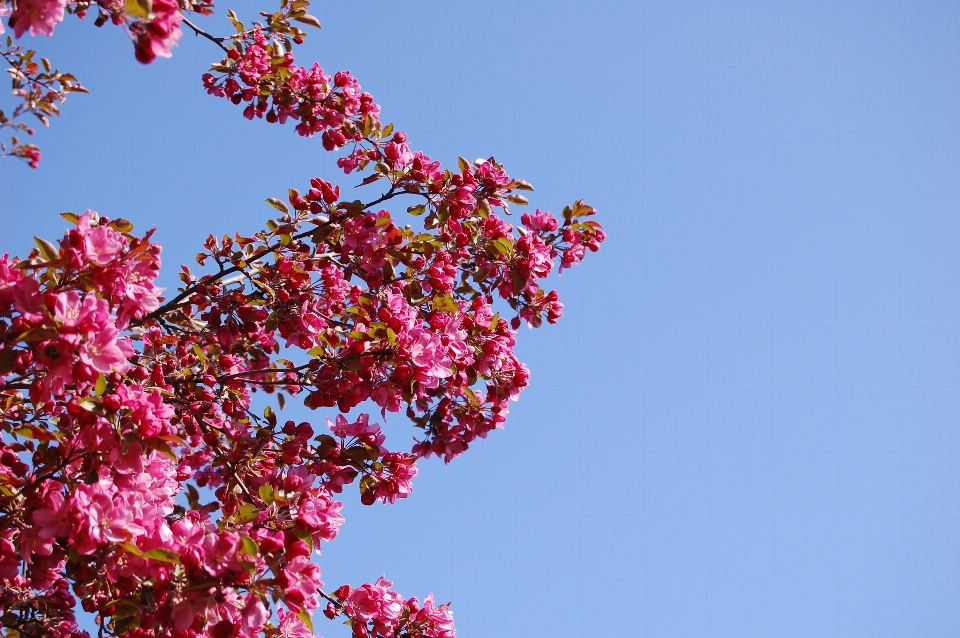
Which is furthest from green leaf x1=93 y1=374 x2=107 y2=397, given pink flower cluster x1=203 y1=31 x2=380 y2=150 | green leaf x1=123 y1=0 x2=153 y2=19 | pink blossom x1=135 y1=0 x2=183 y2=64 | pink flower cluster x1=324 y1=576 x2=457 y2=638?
pink flower cluster x1=203 y1=31 x2=380 y2=150

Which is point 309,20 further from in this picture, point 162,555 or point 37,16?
point 162,555

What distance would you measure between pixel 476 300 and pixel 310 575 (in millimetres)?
2037

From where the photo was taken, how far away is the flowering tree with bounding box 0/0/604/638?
2148mm

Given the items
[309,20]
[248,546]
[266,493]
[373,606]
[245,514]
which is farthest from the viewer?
[309,20]

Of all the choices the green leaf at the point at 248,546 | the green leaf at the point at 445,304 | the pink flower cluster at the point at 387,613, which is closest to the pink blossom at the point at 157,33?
the green leaf at the point at 248,546

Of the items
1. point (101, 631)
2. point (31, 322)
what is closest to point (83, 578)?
point (101, 631)

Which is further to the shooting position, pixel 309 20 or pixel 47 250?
pixel 309 20

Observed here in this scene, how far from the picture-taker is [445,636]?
126 inches

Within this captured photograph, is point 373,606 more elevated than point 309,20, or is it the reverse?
point 309,20

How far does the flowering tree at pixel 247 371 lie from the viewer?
215cm

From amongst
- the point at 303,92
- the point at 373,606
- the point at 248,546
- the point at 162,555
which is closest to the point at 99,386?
the point at 162,555

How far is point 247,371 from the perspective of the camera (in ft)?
12.3

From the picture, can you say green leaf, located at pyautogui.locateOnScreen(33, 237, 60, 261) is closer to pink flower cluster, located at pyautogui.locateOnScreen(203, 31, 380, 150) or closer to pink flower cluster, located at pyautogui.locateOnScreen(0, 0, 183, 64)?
pink flower cluster, located at pyautogui.locateOnScreen(0, 0, 183, 64)

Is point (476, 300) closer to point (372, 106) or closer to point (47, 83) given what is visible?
point (372, 106)
